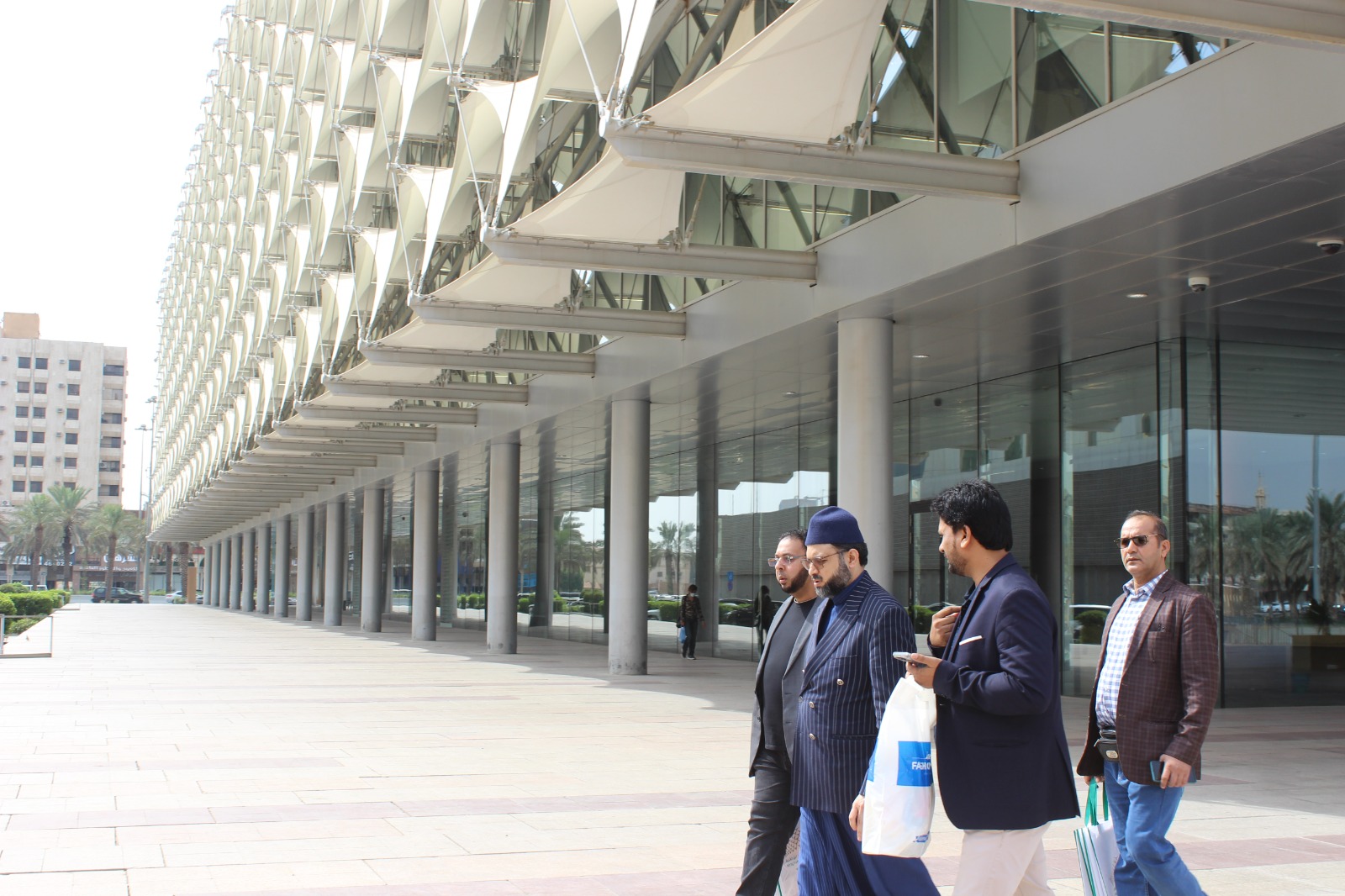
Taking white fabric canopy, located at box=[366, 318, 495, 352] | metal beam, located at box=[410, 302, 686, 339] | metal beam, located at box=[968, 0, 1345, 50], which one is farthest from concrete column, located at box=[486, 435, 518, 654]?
metal beam, located at box=[968, 0, 1345, 50]

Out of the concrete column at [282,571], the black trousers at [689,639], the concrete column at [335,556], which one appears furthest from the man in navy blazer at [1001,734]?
the concrete column at [282,571]

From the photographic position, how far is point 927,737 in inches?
157

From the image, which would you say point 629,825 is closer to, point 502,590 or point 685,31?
point 685,31

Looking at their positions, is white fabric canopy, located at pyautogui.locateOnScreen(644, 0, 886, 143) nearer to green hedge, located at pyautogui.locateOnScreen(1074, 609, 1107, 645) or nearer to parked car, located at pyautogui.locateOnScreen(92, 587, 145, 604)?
green hedge, located at pyautogui.locateOnScreen(1074, 609, 1107, 645)

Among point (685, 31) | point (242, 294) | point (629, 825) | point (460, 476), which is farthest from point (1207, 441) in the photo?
point (242, 294)

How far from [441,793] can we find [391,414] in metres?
19.7

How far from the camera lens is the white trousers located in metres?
4.05

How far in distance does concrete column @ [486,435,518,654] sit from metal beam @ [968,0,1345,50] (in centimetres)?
2171

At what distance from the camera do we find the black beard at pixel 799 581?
5.19 m

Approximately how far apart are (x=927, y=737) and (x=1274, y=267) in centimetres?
1096

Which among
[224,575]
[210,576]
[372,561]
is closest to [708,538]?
[372,561]

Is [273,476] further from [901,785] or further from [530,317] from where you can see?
[901,785]

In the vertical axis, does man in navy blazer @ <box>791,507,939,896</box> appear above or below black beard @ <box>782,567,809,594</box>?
below

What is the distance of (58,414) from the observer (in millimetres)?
143125
